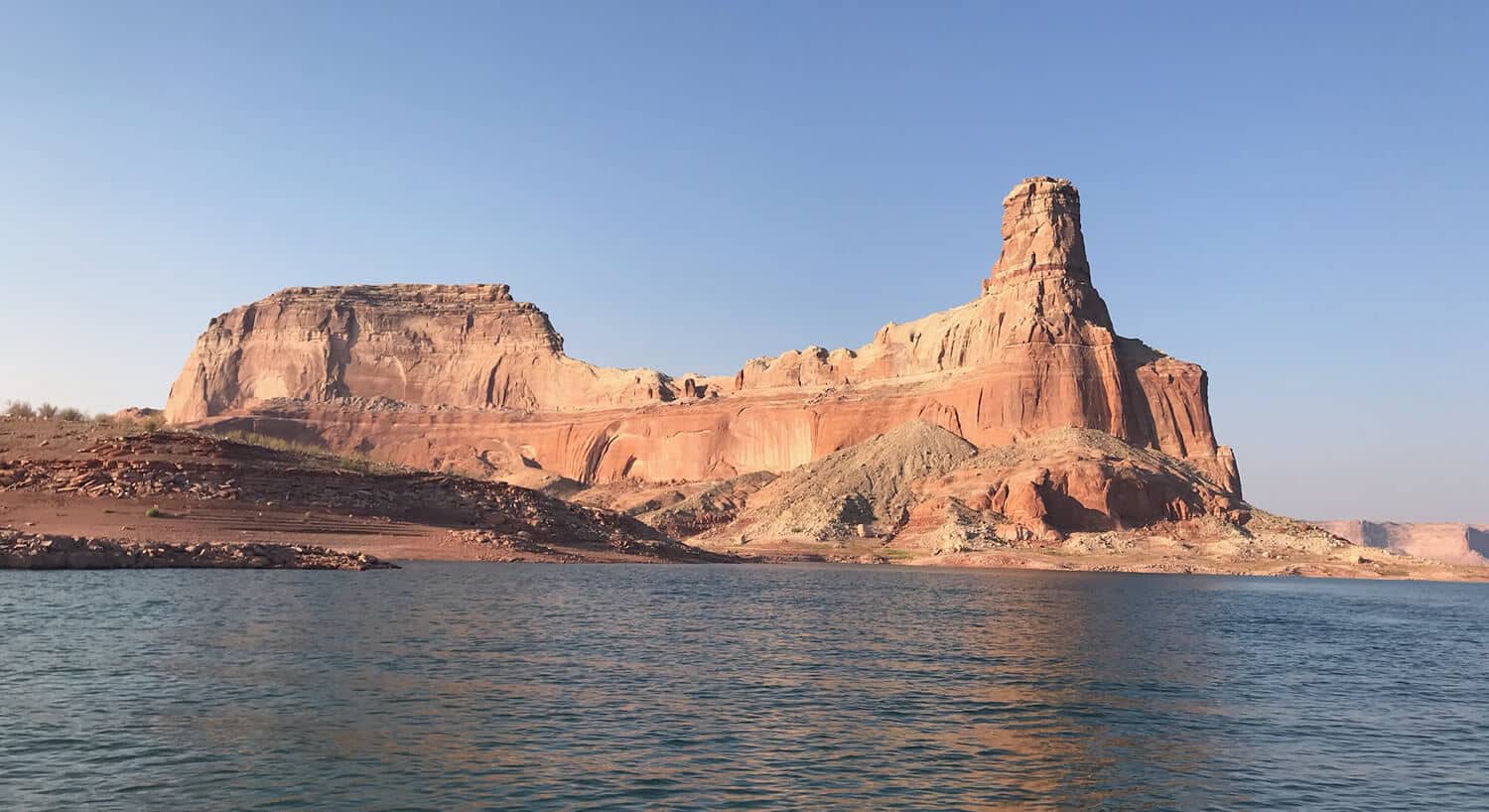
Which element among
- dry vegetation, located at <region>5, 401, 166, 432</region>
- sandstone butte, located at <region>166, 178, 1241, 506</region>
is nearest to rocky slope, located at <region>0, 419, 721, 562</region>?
dry vegetation, located at <region>5, 401, 166, 432</region>

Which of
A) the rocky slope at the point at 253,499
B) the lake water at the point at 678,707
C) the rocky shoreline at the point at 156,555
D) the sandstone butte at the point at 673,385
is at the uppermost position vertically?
the sandstone butte at the point at 673,385

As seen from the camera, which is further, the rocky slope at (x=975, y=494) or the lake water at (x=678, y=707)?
the rocky slope at (x=975, y=494)

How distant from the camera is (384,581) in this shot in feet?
143

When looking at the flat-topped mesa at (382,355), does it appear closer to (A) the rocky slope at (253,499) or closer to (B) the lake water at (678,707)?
(A) the rocky slope at (253,499)

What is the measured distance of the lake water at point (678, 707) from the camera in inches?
579

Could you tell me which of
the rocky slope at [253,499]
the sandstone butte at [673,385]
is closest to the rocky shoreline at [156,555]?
the rocky slope at [253,499]

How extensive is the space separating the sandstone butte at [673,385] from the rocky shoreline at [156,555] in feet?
267

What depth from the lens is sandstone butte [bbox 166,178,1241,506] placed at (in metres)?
118

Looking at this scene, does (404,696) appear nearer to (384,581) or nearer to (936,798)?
(936,798)

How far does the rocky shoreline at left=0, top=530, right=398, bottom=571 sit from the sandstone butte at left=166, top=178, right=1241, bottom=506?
8130 cm

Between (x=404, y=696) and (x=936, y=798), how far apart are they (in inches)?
404

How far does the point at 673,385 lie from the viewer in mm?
169125

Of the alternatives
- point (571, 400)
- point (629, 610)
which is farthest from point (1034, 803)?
point (571, 400)

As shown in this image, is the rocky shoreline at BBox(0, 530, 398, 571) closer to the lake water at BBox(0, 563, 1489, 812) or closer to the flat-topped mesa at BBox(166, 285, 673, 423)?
the lake water at BBox(0, 563, 1489, 812)
